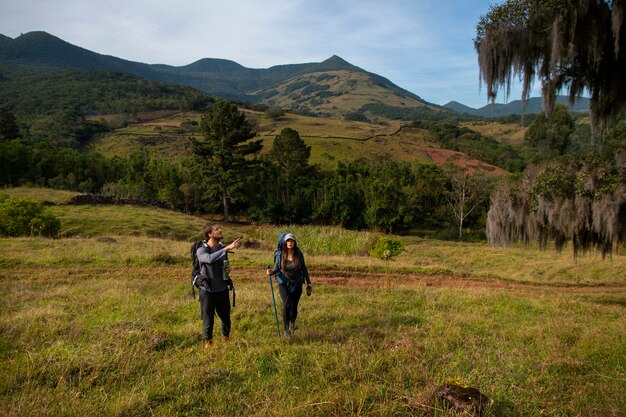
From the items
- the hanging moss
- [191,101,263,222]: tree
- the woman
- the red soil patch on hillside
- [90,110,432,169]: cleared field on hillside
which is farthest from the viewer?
[90,110,432,169]: cleared field on hillside

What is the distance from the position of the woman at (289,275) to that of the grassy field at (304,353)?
403 millimetres

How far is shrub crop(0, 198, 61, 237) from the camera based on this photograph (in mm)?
19812

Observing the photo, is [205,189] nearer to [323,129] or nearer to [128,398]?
[128,398]

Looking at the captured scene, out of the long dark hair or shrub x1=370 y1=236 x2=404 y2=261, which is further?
shrub x1=370 y1=236 x2=404 y2=261

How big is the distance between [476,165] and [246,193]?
48.4m

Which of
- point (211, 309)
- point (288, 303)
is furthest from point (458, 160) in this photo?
point (211, 309)

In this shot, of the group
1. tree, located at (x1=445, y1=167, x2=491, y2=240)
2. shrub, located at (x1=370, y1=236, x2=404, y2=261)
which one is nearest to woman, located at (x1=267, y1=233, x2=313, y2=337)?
shrub, located at (x1=370, y1=236, x2=404, y2=261)

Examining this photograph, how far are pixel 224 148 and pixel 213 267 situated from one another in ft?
149

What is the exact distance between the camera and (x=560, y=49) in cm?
809

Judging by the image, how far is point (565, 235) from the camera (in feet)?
31.6

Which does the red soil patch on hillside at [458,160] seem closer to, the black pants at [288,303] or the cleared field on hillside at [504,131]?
the cleared field on hillside at [504,131]

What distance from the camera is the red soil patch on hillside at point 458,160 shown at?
72812 mm

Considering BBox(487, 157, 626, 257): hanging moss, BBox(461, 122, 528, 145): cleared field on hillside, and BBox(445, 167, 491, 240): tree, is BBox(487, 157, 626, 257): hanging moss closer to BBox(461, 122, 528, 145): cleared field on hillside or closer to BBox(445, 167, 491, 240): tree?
BBox(445, 167, 491, 240): tree

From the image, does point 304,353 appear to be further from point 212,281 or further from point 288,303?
point 212,281
